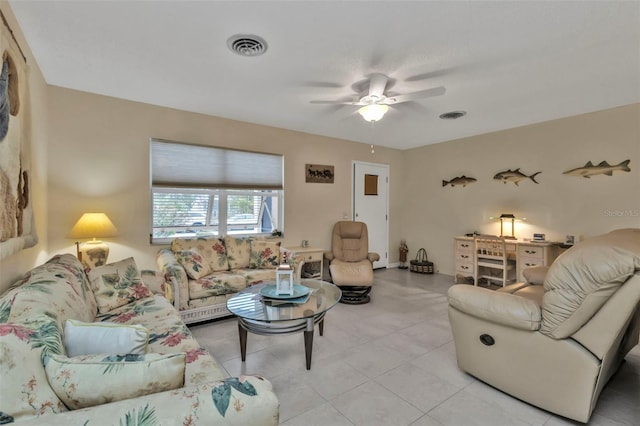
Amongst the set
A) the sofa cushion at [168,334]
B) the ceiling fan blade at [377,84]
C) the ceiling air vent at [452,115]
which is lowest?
the sofa cushion at [168,334]

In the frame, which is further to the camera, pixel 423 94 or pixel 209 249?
pixel 209 249

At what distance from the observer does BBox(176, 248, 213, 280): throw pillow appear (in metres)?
3.17

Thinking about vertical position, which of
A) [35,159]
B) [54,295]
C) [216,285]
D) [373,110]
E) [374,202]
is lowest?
[216,285]

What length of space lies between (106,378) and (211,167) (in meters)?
3.40

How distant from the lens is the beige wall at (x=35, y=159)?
1.88 m

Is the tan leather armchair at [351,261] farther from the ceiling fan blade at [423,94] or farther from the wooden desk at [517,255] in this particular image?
the ceiling fan blade at [423,94]

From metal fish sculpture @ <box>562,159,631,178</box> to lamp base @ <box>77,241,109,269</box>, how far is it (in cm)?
582

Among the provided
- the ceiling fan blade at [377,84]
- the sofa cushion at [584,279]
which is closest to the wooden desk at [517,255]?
the sofa cushion at [584,279]

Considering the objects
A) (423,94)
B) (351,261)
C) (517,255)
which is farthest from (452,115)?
(351,261)

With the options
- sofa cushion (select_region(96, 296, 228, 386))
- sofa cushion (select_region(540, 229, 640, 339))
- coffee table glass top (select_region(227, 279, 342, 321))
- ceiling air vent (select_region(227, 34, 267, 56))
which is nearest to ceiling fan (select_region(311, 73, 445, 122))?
ceiling air vent (select_region(227, 34, 267, 56))

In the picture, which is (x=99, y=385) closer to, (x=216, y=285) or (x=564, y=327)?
(x=564, y=327)

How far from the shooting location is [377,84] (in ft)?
8.80

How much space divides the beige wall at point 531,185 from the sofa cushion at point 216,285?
3.85m

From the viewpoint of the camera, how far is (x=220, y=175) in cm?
410
